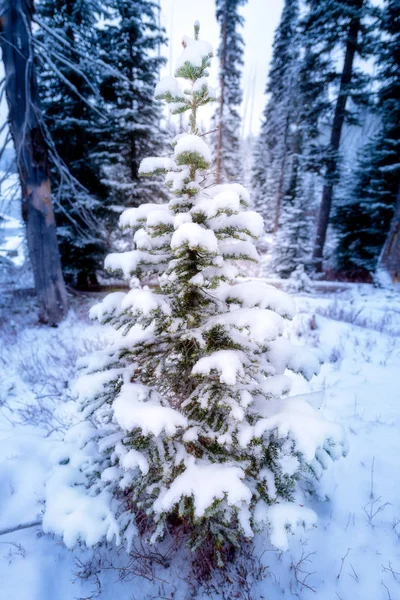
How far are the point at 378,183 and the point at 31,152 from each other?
45.9ft

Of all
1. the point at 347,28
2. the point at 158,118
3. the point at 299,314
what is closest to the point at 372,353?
the point at 299,314

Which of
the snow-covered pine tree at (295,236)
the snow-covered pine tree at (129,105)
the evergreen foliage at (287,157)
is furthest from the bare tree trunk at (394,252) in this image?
the snow-covered pine tree at (129,105)

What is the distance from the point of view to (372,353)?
4.92 m

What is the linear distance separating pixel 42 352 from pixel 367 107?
51.1ft

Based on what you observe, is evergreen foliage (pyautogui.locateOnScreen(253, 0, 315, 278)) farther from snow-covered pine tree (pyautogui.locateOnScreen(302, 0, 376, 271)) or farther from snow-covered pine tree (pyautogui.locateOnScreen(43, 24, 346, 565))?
snow-covered pine tree (pyautogui.locateOnScreen(43, 24, 346, 565))

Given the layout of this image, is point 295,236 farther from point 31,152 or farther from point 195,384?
point 195,384

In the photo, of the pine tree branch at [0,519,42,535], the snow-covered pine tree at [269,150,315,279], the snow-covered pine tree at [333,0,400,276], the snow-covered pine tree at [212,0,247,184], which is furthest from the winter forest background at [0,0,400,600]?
the snow-covered pine tree at [212,0,247,184]

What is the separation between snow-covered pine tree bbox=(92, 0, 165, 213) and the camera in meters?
9.31

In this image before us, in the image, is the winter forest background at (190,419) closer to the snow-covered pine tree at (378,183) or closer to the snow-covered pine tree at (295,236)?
the snow-covered pine tree at (295,236)

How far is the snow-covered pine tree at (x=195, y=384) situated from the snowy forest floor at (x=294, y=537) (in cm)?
40

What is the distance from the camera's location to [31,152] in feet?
18.8

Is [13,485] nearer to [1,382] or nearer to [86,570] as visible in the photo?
[86,570]

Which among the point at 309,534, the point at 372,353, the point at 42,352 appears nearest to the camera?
the point at 309,534

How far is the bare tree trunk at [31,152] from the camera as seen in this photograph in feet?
17.1
